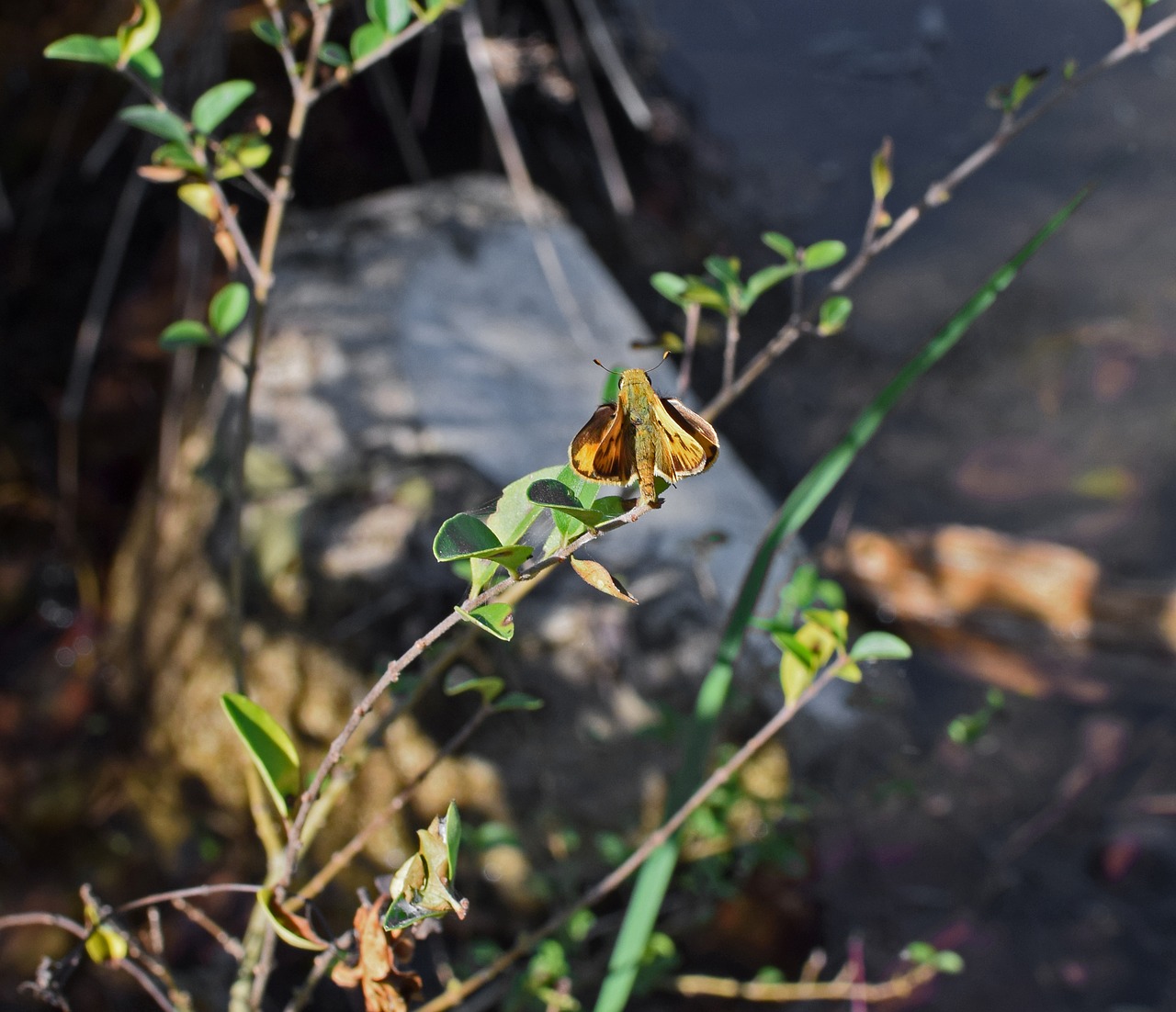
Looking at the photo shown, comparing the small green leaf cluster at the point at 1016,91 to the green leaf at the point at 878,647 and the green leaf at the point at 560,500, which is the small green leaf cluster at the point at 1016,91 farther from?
the green leaf at the point at 560,500

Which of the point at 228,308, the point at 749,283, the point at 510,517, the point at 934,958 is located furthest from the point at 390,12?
the point at 934,958

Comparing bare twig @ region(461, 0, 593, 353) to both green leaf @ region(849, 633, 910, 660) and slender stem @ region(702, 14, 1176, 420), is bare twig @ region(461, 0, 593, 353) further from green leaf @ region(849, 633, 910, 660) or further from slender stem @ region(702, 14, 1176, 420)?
→ green leaf @ region(849, 633, 910, 660)

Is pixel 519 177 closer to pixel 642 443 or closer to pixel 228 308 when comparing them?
pixel 228 308

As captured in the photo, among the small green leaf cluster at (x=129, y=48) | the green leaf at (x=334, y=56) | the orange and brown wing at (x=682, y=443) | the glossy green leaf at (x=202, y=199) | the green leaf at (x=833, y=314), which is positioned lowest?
the green leaf at (x=833, y=314)

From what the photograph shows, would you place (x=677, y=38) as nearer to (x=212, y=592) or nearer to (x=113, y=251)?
(x=113, y=251)

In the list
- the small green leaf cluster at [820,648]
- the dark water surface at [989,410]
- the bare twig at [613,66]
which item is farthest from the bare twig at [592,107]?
the small green leaf cluster at [820,648]

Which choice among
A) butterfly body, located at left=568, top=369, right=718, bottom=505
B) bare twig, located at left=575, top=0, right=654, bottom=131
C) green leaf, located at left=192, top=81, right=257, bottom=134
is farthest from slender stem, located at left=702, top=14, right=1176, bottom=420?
bare twig, located at left=575, top=0, right=654, bottom=131
